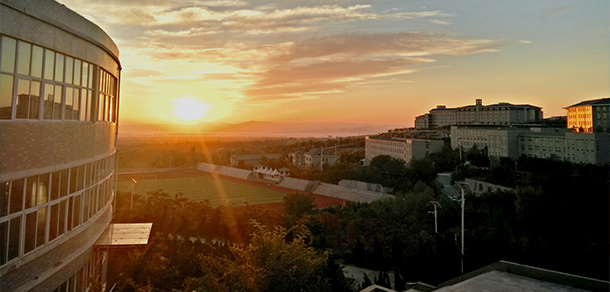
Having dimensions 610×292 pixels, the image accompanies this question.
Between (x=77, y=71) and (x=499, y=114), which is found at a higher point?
(x=499, y=114)

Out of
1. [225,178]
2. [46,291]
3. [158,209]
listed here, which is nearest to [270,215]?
[158,209]

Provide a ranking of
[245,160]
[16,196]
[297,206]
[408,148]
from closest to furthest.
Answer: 1. [16,196]
2. [297,206]
3. [408,148]
4. [245,160]

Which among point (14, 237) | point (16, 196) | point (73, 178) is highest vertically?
point (73, 178)

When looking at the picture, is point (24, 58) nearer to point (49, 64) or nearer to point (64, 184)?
point (49, 64)

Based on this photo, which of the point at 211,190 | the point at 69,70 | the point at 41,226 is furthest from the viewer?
the point at 211,190

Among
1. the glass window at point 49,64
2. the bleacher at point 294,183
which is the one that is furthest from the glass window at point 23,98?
the bleacher at point 294,183

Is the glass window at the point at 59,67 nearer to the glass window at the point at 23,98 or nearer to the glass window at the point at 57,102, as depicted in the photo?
the glass window at the point at 57,102

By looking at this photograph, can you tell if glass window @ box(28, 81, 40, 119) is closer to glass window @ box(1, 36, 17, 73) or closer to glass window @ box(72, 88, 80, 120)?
glass window @ box(1, 36, 17, 73)

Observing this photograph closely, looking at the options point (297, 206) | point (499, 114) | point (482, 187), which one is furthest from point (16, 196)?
point (499, 114)
